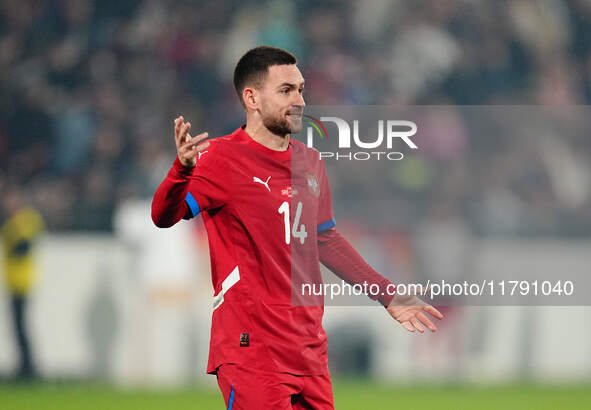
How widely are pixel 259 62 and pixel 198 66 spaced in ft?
27.1

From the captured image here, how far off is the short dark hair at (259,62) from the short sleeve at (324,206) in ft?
1.59

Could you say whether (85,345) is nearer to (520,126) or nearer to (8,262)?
(8,262)

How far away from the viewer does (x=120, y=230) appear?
980 centimetres

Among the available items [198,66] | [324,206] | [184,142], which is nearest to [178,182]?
[184,142]

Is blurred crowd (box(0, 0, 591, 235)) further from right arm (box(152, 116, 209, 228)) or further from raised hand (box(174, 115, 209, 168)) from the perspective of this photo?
raised hand (box(174, 115, 209, 168))

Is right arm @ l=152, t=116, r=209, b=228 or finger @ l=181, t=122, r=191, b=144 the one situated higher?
finger @ l=181, t=122, r=191, b=144

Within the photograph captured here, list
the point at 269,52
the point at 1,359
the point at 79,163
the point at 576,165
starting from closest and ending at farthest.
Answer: the point at 269,52, the point at 576,165, the point at 1,359, the point at 79,163

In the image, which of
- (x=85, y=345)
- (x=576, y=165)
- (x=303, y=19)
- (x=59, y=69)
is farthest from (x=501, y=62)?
(x=576, y=165)

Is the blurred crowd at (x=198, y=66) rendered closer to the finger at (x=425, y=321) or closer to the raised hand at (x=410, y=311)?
Answer: the raised hand at (x=410, y=311)

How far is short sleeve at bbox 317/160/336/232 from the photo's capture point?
175 inches

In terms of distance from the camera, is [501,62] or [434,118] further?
[501,62]

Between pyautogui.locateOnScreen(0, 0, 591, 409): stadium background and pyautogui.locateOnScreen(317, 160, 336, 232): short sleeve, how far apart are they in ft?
0.46

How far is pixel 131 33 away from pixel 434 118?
8.69 meters

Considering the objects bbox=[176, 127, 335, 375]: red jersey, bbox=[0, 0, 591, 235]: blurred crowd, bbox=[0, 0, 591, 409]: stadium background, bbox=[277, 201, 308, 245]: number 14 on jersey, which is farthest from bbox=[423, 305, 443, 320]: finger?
bbox=[0, 0, 591, 235]: blurred crowd
